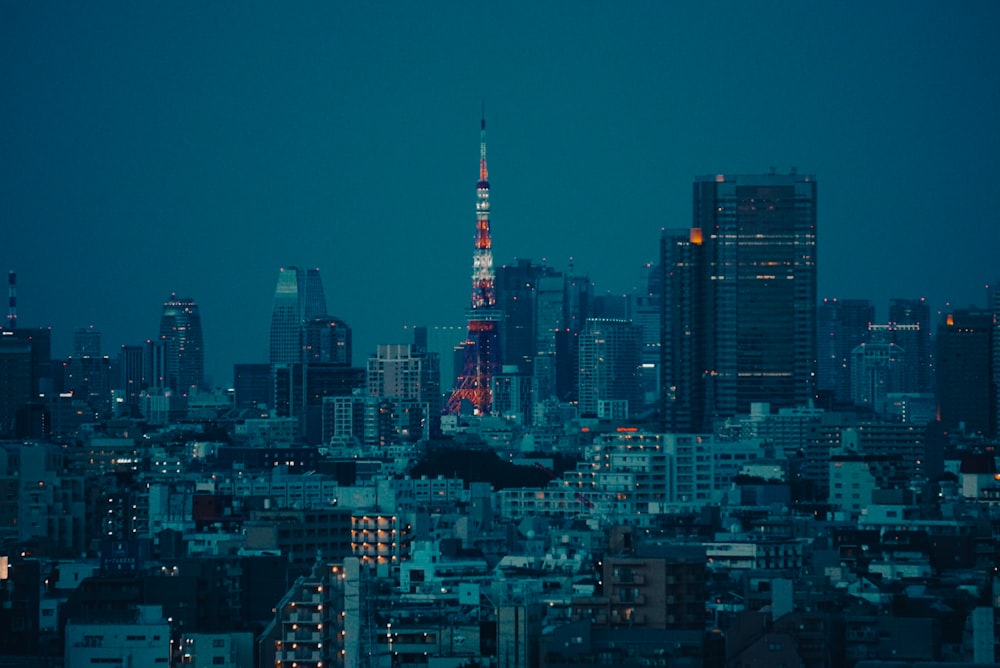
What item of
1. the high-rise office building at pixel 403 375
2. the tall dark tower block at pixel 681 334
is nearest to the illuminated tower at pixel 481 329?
the high-rise office building at pixel 403 375

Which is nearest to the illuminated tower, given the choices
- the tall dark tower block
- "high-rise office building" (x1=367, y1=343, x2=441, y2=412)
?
"high-rise office building" (x1=367, y1=343, x2=441, y2=412)

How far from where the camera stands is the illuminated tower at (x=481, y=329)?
12350 cm

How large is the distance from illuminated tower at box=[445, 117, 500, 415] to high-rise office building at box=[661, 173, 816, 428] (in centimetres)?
2755

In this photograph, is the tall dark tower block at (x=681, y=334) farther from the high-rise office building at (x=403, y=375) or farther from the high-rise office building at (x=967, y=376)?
the high-rise office building at (x=403, y=375)

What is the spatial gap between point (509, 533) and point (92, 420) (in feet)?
182

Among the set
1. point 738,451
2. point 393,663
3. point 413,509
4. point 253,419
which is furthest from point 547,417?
point 393,663

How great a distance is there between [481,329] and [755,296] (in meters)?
29.1

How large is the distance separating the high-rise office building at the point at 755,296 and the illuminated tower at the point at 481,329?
27552mm

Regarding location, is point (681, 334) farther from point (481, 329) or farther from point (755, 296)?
point (481, 329)

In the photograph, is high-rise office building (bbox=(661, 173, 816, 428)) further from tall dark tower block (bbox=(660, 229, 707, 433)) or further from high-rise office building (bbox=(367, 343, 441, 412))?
high-rise office building (bbox=(367, 343, 441, 412))

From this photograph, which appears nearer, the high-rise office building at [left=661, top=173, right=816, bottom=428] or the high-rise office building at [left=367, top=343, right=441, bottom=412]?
the high-rise office building at [left=661, top=173, right=816, bottom=428]

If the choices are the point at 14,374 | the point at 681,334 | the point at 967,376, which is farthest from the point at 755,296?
the point at 14,374

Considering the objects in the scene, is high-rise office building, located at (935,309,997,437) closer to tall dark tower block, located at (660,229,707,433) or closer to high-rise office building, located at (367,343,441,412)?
tall dark tower block, located at (660,229,707,433)

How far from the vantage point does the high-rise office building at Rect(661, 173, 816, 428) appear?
314 ft
